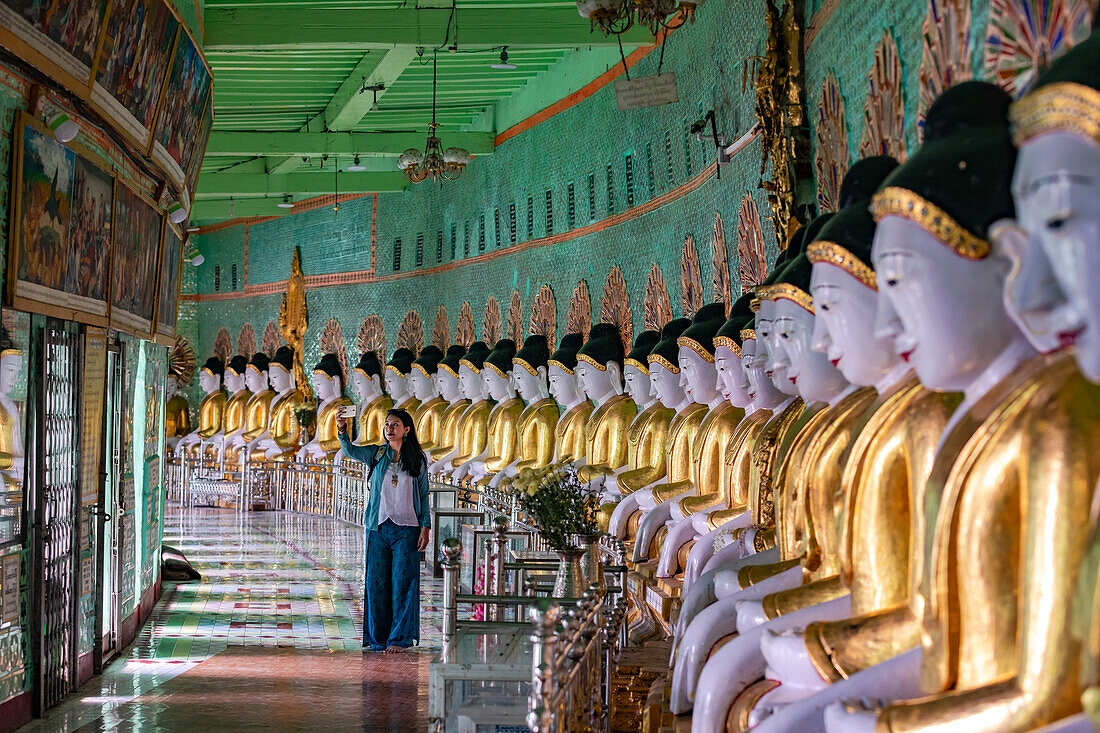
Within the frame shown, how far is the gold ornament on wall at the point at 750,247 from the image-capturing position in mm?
7102

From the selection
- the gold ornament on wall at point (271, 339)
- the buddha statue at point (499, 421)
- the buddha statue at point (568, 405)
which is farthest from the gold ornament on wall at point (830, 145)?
the gold ornament on wall at point (271, 339)

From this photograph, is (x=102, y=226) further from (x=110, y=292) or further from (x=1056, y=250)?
(x=1056, y=250)

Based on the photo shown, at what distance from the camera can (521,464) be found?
1051 cm

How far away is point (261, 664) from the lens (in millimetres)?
7004

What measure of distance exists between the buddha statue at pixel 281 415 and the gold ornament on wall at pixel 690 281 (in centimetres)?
945

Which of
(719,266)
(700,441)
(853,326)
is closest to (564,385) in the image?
(719,266)

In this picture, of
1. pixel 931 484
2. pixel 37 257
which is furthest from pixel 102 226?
pixel 931 484

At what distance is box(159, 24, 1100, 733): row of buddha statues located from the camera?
6.58 feet

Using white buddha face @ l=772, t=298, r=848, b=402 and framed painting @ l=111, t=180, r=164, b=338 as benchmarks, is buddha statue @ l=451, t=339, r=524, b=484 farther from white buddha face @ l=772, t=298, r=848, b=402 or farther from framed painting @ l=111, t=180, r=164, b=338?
white buddha face @ l=772, t=298, r=848, b=402

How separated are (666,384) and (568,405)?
278cm

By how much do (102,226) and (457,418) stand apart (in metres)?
6.55

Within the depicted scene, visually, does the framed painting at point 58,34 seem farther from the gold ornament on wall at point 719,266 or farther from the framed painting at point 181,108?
the gold ornament on wall at point 719,266

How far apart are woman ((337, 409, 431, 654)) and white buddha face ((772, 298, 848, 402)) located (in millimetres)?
3706

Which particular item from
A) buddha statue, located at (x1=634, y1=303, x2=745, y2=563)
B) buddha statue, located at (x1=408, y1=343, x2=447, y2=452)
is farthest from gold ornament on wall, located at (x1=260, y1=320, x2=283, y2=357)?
buddha statue, located at (x1=634, y1=303, x2=745, y2=563)
